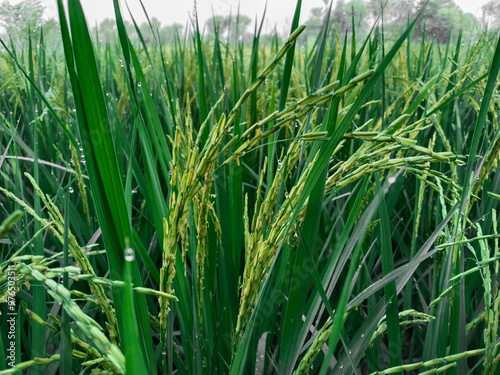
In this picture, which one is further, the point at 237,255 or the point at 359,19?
the point at 359,19

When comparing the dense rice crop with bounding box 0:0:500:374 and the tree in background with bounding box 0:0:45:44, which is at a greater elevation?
the tree in background with bounding box 0:0:45:44

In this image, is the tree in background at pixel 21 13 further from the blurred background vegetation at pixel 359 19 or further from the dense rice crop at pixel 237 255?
the dense rice crop at pixel 237 255

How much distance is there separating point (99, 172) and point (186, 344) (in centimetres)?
Result: 35

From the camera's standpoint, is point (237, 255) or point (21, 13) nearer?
point (237, 255)

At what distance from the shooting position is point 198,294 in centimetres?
60

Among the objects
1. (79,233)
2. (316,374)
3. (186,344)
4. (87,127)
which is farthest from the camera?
(79,233)

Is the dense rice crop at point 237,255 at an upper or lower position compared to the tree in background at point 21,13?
lower

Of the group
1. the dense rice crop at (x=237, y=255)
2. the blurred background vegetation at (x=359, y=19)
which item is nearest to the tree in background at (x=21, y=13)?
the blurred background vegetation at (x=359, y=19)

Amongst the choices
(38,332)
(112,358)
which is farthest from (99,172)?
(38,332)

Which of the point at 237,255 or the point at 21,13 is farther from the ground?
the point at 21,13

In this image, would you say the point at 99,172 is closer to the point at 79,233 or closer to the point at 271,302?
the point at 271,302

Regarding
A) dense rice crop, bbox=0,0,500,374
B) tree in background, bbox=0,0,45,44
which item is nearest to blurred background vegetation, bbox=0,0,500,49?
tree in background, bbox=0,0,45,44

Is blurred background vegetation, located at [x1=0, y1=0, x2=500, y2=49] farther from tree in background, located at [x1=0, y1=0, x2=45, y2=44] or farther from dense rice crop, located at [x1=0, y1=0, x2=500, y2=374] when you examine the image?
dense rice crop, located at [x1=0, y1=0, x2=500, y2=374]

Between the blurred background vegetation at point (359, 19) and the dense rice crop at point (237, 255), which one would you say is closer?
the dense rice crop at point (237, 255)
